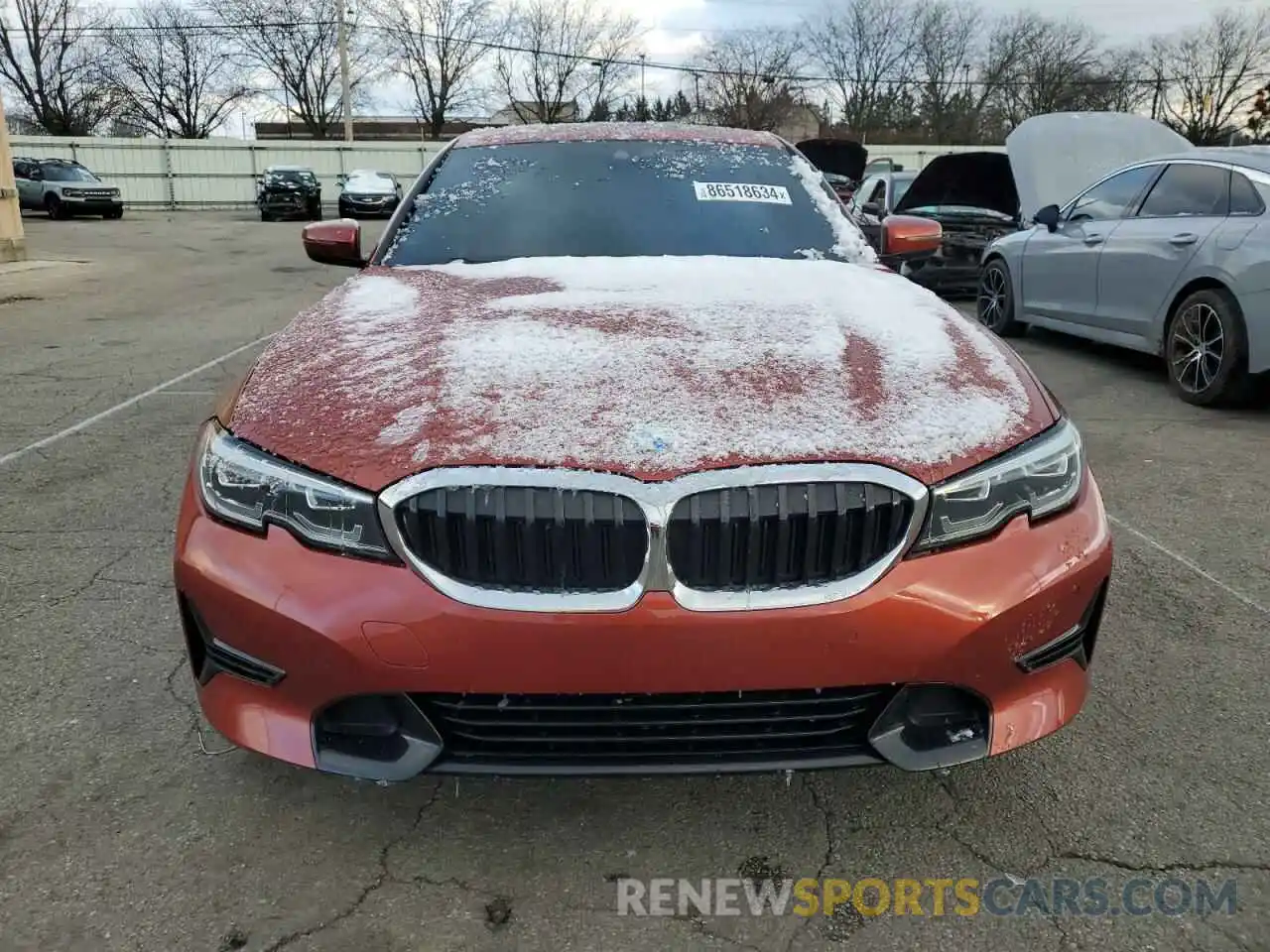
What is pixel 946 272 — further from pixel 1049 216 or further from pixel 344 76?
pixel 344 76

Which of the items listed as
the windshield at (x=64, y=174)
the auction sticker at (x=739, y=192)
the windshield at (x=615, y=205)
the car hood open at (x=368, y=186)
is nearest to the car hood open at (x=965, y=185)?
the windshield at (x=615, y=205)

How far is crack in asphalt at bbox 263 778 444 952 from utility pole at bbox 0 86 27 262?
16.4m

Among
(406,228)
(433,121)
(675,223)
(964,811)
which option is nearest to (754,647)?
(964,811)

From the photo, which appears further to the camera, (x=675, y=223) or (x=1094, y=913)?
(x=675, y=223)

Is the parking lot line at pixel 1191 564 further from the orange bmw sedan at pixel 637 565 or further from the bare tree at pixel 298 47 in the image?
the bare tree at pixel 298 47

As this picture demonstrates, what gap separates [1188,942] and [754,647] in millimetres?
1007

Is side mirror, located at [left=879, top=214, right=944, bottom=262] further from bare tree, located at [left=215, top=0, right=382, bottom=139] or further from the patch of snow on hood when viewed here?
bare tree, located at [left=215, top=0, right=382, bottom=139]

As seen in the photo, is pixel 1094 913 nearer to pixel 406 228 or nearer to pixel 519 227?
pixel 519 227

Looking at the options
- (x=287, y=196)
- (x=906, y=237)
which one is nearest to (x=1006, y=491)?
(x=906, y=237)

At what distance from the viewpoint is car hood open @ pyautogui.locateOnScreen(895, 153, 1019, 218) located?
1108 centimetres

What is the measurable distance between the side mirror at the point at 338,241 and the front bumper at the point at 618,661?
2140 millimetres

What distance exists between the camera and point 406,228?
3.39 m

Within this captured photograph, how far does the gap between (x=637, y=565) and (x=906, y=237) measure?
2468mm

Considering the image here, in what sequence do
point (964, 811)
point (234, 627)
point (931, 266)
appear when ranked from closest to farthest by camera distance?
point (234, 627), point (964, 811), point (931, 266)
